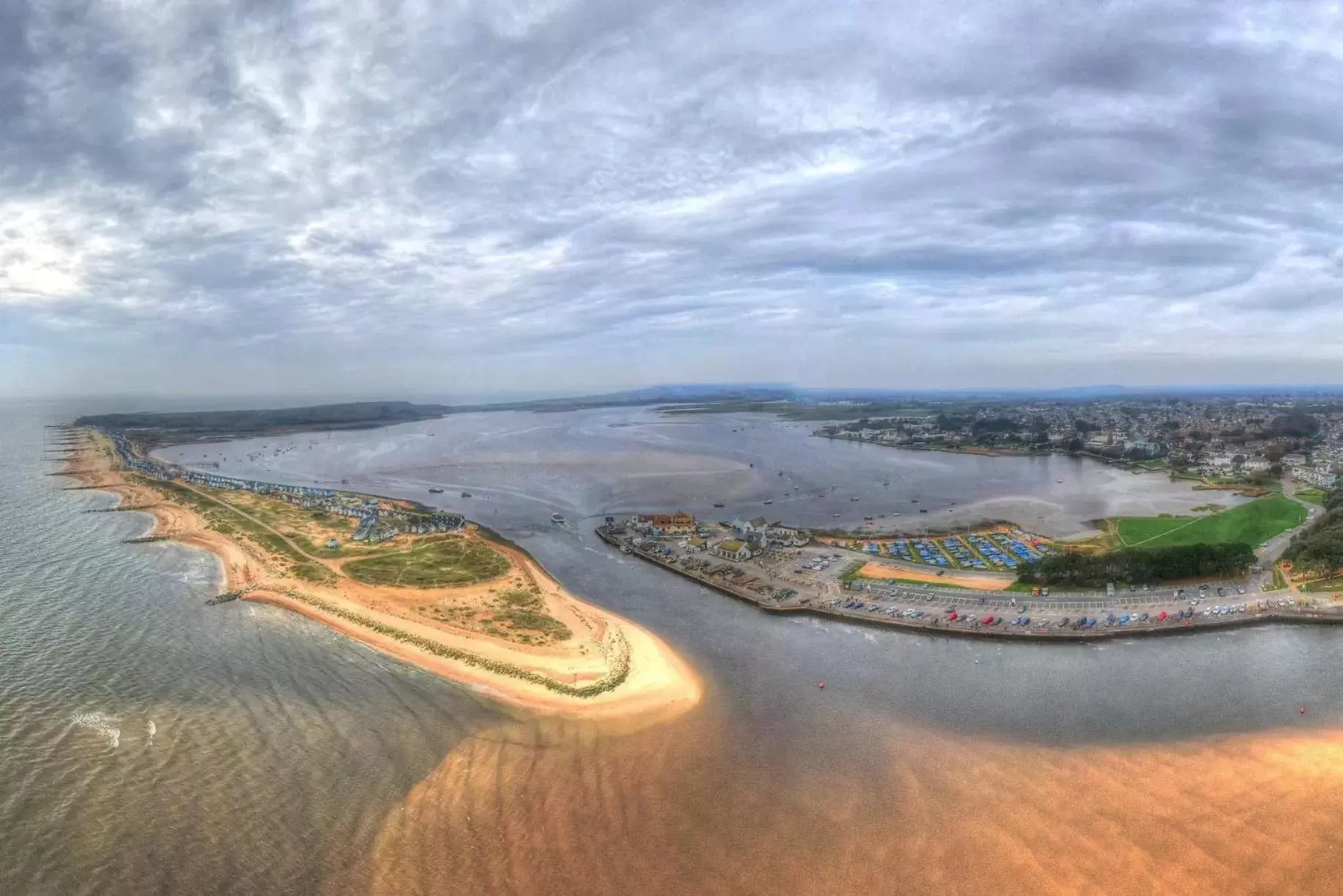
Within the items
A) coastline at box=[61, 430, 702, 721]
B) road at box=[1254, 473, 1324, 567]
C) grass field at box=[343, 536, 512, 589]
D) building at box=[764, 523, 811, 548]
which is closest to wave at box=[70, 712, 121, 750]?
coastline at box=[61, 430, 702, 721]

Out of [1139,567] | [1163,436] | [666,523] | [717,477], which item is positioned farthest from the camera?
[1163,436]

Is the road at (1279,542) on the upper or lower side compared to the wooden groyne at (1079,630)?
upper

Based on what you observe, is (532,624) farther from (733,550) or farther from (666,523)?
(666,523)

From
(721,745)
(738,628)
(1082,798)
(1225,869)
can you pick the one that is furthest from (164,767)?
(1225,869)

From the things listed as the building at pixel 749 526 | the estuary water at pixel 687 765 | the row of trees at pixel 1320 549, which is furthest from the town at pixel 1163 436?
the estuary water at pixel 687 765

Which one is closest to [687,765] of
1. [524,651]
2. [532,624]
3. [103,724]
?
[524,651]

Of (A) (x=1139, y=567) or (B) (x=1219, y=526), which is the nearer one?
(A) (x=1139, y=567)

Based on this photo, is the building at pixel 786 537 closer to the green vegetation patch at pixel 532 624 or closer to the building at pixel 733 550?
the building at pixel 733 550
